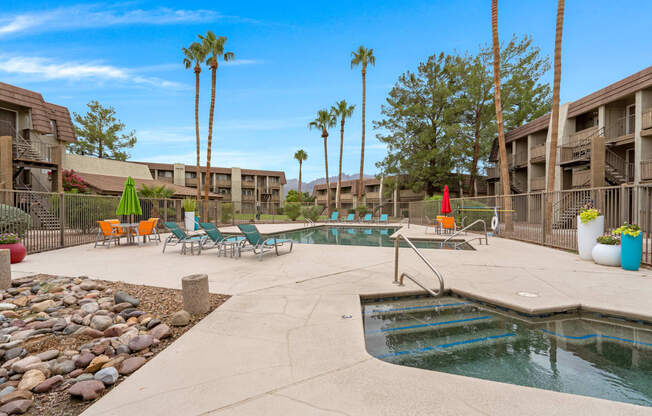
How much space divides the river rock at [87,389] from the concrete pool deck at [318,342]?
208mm

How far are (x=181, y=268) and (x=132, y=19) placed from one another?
14039mm

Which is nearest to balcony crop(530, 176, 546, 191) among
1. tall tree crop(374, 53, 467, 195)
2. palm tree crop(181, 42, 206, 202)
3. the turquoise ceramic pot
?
tall tree crop(374, 53, 467, 195)

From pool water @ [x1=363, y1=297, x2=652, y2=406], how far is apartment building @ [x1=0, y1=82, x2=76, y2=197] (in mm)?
19911

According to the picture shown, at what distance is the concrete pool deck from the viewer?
80.7 inches

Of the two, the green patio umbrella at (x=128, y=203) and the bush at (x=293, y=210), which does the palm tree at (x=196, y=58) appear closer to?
the bush at (x=293, y=210)

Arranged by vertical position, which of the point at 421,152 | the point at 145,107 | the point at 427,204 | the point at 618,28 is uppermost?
the point at 618,28

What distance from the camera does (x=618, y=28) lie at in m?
15.7

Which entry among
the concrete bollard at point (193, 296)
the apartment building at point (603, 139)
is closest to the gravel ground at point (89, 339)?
the concrete bollard at point (193, 296)

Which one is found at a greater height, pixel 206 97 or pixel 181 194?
pixel 206 97

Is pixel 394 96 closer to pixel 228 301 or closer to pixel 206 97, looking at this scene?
pixel 206 97

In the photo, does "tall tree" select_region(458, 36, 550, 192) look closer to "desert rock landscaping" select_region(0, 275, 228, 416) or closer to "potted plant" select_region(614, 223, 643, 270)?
"potted plant" select_region(614, 223, 643, 270)

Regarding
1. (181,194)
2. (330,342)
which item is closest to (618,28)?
(330,342)

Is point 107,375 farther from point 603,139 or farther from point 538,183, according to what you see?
point 538,183

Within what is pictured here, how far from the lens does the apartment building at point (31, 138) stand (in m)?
15.9
